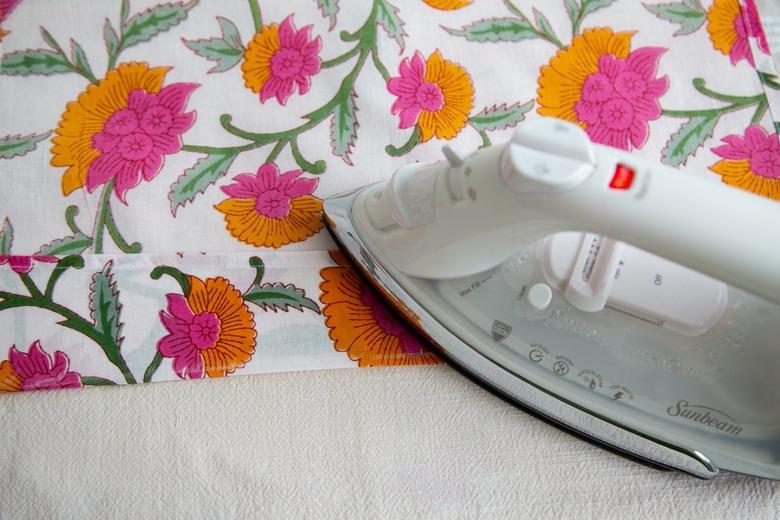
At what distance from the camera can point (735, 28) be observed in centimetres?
97

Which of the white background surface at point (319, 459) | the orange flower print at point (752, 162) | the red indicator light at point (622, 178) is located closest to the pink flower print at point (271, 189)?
the white background surface at point (319, 459)

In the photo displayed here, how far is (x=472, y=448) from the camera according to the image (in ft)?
2.55

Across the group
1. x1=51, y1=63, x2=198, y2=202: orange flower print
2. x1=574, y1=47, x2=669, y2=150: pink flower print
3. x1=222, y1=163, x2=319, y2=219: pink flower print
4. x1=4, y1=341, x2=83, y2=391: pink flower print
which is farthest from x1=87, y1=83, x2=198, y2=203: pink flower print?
x1=574, y1=47, x2=669, y2=150: pink flower print

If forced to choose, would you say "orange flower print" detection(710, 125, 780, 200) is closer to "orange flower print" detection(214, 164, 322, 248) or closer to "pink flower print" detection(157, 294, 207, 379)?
"orange flower print" detection(214, 164, 322, 248)

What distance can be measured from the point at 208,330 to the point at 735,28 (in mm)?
876

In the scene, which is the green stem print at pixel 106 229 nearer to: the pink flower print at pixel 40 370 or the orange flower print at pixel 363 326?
the pink flower print at pixel 40 370

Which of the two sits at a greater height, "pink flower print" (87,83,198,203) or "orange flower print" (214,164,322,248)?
"pink flower print" (87,83,198,203)

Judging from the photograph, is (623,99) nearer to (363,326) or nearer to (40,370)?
(363,326)

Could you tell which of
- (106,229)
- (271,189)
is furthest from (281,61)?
(106,229)

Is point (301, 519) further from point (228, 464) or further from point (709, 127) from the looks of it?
point (709, 127)

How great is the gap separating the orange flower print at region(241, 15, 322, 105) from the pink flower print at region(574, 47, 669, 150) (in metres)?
0.39

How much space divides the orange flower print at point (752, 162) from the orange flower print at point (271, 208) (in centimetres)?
56

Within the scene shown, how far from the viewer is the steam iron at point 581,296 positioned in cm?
51

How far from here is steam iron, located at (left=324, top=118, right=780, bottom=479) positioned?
0.51 m
